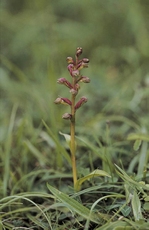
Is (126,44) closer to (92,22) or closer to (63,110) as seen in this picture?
(92,22)

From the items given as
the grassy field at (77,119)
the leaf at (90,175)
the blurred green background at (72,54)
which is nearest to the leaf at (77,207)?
the grassy field at (77,119)

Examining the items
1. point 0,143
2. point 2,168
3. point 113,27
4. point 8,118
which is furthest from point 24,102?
point 113,27

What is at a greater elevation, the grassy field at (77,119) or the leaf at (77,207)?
the grassy field at (77,119)

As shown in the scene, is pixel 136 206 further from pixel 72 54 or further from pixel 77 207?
pixel 72 54

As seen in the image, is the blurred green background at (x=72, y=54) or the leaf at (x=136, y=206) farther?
the blurred green background at (x=72, y=54)

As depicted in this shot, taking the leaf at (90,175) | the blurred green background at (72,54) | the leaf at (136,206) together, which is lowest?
the leaf at (136,206)

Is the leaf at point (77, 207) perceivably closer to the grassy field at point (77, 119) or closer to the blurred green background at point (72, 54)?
the grassy field at point (77, 119)

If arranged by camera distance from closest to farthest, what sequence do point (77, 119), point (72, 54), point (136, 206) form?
point (136, 206) → point (77, 119) → point (72, 54)

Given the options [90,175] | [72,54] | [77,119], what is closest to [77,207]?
→ [90,175]
